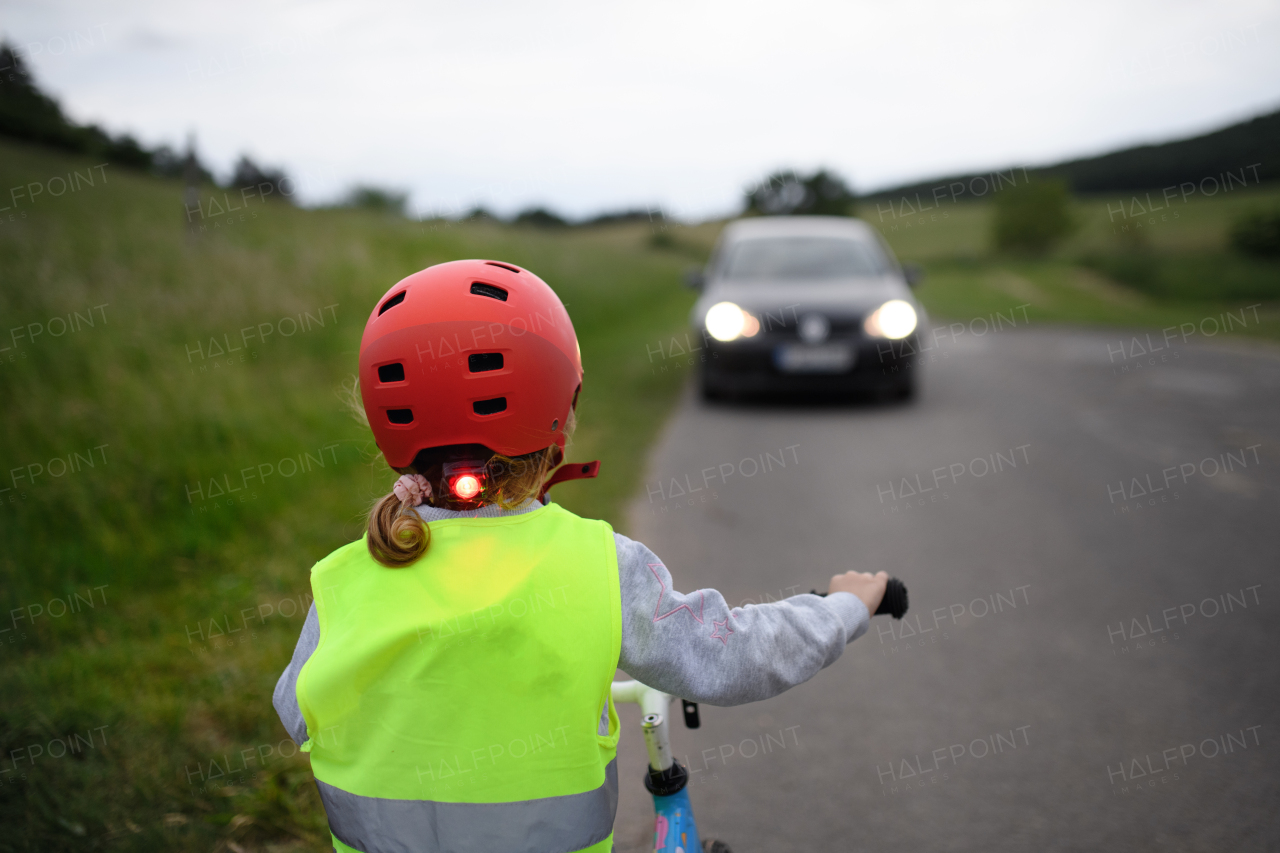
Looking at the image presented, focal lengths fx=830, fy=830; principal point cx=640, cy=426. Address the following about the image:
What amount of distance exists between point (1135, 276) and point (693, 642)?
2928 centimetres

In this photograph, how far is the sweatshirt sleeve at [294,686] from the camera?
134 centimetres

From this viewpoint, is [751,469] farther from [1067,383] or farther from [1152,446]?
[1067,383]

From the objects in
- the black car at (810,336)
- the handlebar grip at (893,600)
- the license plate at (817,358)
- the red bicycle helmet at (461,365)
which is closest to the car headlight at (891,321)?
the black car at (810,336)

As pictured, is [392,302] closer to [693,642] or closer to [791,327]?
[693,642]

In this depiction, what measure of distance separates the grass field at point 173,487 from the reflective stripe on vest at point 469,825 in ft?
3.67

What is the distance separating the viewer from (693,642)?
133 centimetres

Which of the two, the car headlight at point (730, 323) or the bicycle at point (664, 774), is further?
the car headlight at point (730, 323)

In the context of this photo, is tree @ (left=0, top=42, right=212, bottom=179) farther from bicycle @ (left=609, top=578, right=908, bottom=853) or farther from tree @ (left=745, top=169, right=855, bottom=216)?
tree @ (left=745, top=169, right=855, bottom=216)

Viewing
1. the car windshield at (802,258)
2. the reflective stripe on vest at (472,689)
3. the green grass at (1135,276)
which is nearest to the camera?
the reflective stripe on vest at (472,689)

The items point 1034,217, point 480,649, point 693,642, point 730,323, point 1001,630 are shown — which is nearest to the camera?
point 480,649

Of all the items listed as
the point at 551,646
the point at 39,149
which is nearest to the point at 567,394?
the point at 551,646

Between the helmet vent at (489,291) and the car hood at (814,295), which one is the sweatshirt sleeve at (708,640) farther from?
the car hood at (814,295)

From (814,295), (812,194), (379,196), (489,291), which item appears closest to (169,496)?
(489,291)

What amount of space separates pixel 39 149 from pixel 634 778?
2164cm
